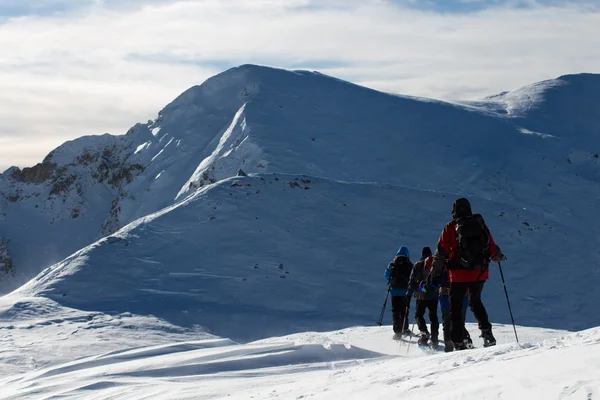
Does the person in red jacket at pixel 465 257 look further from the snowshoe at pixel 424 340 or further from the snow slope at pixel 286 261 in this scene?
the snow slope at pixel 286 261

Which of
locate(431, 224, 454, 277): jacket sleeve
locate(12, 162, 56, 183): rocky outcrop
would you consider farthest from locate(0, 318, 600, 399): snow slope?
locate(12, 162, 56, 183): rocky outcrop

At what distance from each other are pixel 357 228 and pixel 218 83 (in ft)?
97.8

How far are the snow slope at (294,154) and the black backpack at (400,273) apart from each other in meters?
21.6

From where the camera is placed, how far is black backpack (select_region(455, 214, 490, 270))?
8.55 metres

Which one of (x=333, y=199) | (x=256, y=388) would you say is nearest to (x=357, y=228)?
(x=333, y=199)

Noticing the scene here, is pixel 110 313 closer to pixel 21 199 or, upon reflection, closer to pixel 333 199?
pixel 333 199

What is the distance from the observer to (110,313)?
55.1 feet

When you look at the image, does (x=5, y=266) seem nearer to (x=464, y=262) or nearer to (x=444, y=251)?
(x=444, y=251)

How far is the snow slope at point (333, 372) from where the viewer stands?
5258 millimetres

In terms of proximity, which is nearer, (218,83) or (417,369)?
(417,369)

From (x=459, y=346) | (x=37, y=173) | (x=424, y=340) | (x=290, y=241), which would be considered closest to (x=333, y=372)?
(x=459, y=346)

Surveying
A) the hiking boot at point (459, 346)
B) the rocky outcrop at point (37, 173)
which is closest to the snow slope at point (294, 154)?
the rocky outcrop at point (37, 173)

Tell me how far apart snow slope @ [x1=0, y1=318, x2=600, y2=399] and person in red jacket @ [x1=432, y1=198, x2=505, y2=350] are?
0.79 metres

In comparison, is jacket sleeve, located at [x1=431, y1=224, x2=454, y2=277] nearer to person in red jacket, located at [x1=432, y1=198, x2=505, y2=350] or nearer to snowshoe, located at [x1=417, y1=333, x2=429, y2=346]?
person in red jacket, located at [x1=432, y1=198, x2=505, y2=350]
